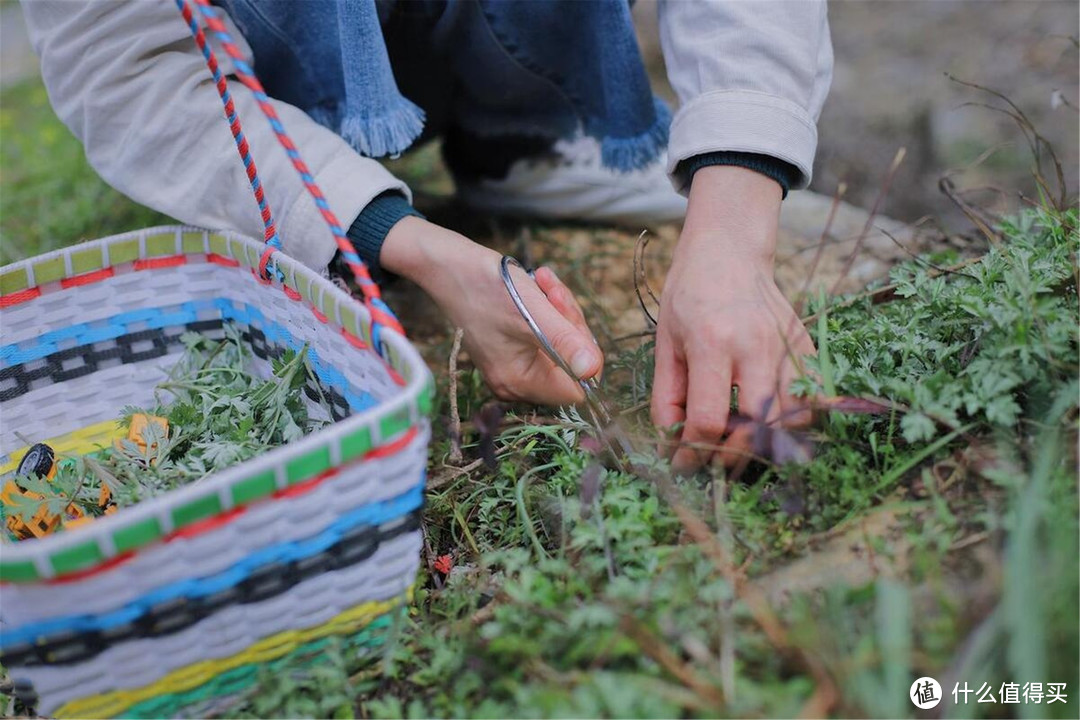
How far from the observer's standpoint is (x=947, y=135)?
8.87 feet

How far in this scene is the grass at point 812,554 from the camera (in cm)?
75

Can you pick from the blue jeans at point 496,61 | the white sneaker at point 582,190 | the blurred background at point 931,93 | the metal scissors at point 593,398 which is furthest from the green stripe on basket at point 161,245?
the blurred background at point 931,93

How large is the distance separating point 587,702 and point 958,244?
1252 millimetres

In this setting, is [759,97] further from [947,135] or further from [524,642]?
[947,135]

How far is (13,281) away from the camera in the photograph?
1260 mm

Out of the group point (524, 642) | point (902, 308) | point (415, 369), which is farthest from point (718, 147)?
point (524, 642)

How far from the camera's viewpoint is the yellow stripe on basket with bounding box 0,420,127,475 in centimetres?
130

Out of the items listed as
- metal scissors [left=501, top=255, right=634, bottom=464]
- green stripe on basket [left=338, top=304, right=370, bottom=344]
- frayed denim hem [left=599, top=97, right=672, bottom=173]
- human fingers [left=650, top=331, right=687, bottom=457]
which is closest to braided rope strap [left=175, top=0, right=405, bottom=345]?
green stripe on basket [left=338, top=304, right=370, bottom=344]

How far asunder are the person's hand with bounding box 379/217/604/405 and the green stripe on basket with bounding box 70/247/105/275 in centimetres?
41

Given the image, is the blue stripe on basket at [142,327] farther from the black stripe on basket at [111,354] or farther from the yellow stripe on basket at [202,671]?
the yellow stripe on basket at [202,671]

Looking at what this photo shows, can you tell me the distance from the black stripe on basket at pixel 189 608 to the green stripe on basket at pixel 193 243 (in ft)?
2.21

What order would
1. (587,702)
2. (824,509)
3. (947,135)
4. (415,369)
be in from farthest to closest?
1. (947,135)
2. (824,509)
3. (415,369)
4. (587,702)

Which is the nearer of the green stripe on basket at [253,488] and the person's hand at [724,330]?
the green stripe on basket at [253,488]

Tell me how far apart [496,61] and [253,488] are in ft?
3.95
